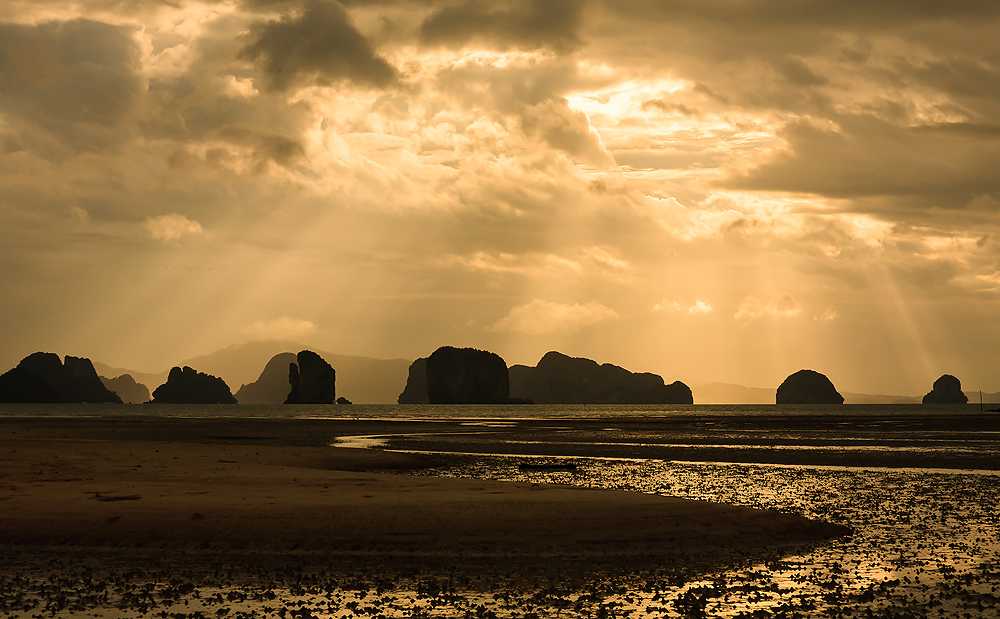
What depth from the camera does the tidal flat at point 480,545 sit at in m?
19.2

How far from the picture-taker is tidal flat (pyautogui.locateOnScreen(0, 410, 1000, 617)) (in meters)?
19.2

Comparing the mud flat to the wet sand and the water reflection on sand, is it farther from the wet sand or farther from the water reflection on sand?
the water reflection on sand

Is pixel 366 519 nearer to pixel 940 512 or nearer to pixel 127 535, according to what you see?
pixel 127 535

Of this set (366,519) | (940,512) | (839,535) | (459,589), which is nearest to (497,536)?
(366,519)

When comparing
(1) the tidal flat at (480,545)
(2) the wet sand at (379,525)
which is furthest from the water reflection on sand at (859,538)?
(2) the wet sand at (379,525)

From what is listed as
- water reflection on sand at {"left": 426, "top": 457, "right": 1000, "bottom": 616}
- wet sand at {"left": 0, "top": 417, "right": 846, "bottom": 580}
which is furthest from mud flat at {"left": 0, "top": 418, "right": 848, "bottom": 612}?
water reflection on sand at {"left": 426, "top": 457, "right": 1000, "bottom": 616}

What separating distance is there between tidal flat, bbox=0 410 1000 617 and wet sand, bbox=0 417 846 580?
0.09 m

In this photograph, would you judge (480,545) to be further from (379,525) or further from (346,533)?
(346,533)

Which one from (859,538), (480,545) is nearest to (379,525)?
(480,545)

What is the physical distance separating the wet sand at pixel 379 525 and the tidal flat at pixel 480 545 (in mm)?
94

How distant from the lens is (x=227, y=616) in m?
17.9

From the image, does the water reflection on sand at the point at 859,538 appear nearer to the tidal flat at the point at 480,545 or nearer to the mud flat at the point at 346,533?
the tidal flat at the point at 480,545

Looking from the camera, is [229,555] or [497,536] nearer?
[229,555]

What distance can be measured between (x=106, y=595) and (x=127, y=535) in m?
7.15
